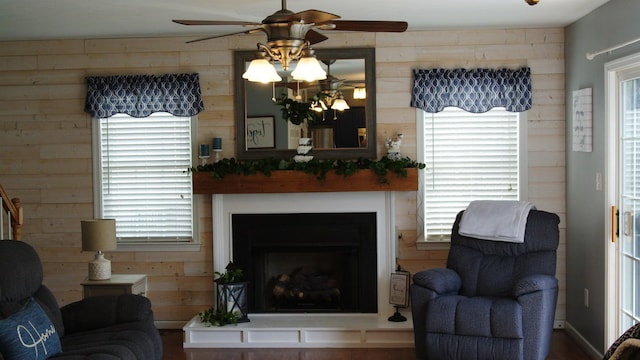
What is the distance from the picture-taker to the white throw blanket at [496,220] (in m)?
5.54

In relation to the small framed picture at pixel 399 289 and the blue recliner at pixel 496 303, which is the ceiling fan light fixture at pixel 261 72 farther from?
the small framed picture at pixel 399 289

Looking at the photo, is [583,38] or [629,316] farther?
[583,38]

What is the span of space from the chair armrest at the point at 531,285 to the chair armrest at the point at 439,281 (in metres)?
0.51

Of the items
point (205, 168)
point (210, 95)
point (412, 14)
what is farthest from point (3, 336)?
point (412, 14)

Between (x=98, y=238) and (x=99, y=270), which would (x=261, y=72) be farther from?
(x=99, y=270)

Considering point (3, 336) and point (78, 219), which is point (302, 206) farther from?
point (3, 336)

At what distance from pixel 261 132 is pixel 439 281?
2.06 metres

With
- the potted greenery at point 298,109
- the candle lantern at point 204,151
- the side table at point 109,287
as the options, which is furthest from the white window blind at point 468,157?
the side table at point 109,287

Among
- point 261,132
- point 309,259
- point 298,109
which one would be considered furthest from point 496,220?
point 261,132

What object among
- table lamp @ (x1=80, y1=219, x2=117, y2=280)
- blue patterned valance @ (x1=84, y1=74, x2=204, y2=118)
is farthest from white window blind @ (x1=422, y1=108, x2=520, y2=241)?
table lamp @ (x1=80, y1=219, x2=117, y2=280)

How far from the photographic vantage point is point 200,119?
6.47 metres

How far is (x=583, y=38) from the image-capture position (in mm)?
5754

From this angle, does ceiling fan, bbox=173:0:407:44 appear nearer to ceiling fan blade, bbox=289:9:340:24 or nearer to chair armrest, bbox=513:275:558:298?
ceiling fan blade, bbox=289:9:340:24

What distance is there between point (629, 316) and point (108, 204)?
14.1 feet
